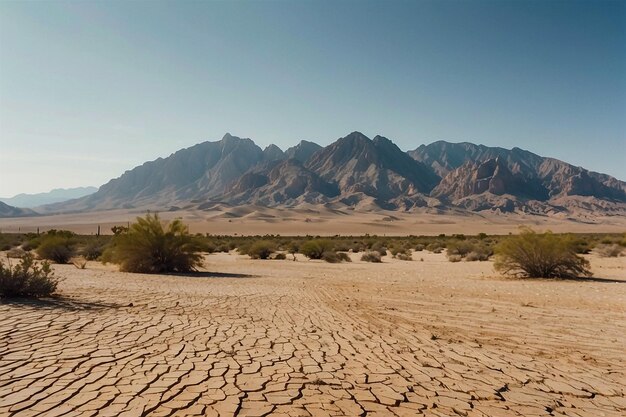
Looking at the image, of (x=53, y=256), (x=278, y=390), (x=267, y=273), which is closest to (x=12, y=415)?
(x=278, y=390)

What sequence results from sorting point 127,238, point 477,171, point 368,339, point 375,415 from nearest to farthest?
point 375,415 < point 368,339 < point 127,238 < point 477,171

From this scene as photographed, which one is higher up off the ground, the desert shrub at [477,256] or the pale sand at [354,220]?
the pale sand at [354,220]

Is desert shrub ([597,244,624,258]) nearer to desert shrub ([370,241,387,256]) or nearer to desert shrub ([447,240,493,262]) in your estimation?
desert shrub ([447,240,493,262])

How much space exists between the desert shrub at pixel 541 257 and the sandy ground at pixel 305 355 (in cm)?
569

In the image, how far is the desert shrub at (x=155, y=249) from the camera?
18938 mm

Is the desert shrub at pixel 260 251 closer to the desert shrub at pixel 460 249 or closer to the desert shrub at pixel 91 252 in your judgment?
the desert shrub at pixel 91 252

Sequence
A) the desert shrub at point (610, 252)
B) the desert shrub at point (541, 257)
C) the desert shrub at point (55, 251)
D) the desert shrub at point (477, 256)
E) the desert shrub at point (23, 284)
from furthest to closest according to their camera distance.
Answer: the desert shrub at point (610, 252) < the desert shrub at point (477, 256) < the desert shrub at point (55, 251) < the desert shrub at point (541, 257) < the desert shrub at point (23, 284)

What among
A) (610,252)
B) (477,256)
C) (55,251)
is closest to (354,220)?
(610,252)

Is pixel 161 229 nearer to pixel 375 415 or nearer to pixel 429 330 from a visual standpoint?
pixel 429 330

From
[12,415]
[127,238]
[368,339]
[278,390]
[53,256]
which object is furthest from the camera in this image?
[53,256]

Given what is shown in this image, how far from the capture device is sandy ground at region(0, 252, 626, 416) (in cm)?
452

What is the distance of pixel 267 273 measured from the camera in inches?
785

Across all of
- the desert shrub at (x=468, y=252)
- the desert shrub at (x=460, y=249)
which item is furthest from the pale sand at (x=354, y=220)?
the desert shrub at (x=468, y=252)

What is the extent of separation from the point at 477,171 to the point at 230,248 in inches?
6528
